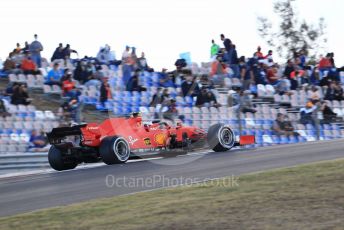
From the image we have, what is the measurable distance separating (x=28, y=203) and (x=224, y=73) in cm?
1577

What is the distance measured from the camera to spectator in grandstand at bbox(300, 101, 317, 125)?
21.9m

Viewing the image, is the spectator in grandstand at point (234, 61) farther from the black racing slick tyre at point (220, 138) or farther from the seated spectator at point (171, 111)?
the black racing slick tyre at point (220, 138)

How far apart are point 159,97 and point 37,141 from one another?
16.7 feet

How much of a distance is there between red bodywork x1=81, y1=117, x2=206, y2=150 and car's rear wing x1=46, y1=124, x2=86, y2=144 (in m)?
0.15

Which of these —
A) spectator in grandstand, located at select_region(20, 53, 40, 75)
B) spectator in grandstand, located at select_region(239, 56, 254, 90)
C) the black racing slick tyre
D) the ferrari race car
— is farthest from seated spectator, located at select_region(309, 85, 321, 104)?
spectator in grandstand, located at select_region(20, 53, 40, 75)

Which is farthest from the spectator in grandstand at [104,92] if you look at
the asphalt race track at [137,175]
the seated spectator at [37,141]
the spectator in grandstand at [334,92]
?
the spectator in grandstand at [334,92]

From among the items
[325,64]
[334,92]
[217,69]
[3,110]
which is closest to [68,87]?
[3,110]

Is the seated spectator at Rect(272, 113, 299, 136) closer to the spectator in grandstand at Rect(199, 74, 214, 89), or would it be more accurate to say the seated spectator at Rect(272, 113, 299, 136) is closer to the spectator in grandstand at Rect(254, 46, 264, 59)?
the spectator in grandstand at Rect(199, 74, 214, 89)

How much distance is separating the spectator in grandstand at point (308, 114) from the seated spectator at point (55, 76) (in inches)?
317

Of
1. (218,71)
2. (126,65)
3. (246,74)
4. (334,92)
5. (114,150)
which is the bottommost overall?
(114,150)

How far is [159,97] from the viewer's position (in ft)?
68.5

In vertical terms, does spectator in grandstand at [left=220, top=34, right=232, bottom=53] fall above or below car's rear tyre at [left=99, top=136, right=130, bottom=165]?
above

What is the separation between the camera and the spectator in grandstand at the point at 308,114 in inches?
861

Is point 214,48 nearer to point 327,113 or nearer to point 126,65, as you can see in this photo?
point 126,65
